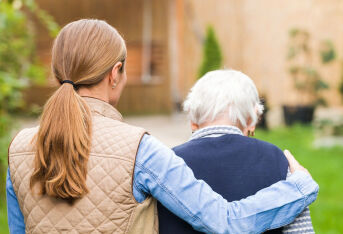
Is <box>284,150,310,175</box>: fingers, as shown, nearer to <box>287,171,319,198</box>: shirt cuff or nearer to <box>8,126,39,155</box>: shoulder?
<box>287,171,319,198</box>: shirt cuff

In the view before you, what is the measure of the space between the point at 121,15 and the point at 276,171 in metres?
13.5

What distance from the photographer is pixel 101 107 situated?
5.82 ft

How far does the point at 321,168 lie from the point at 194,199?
621 centimetres

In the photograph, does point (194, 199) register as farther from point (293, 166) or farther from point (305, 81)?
point (305, 81)

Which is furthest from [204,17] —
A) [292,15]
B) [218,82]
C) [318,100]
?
[218,82]

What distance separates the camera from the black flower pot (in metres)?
12.1

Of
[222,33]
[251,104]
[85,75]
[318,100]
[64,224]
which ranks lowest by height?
[318,100]

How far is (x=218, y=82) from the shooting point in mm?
1979

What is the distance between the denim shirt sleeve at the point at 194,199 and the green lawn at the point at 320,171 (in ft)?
10.7

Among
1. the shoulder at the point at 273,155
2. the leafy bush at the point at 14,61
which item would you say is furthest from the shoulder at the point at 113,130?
the leafy bush at the point at 14,61

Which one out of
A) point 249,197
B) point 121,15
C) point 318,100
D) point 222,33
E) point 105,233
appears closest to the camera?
point 105,233

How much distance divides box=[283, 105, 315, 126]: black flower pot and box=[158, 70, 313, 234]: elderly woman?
1052 cm

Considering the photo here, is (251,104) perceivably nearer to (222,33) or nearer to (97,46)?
(97,46)

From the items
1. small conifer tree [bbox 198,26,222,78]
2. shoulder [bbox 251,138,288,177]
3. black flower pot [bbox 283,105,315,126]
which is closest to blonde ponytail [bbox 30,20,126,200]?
shoulder [bbox 251,138,288,177]
